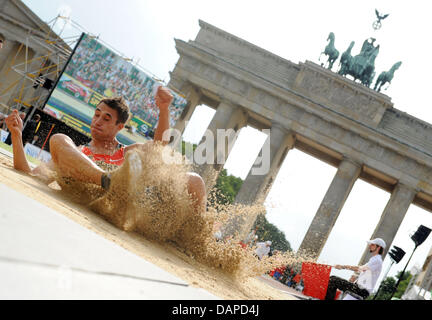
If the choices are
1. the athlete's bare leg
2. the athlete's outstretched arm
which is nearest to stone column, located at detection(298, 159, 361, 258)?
the athlete's outstretched arm

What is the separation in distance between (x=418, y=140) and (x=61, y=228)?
3345 centimetres

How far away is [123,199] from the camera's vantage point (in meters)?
3.63

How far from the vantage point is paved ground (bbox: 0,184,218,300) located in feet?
2.67

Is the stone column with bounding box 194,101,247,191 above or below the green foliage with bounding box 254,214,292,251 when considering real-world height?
above

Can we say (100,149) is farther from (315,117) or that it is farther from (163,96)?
(315,117)

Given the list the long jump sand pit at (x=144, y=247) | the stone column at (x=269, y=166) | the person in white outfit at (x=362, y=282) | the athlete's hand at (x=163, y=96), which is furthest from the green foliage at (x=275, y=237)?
the long jump sand pit at (x=144, y=247)

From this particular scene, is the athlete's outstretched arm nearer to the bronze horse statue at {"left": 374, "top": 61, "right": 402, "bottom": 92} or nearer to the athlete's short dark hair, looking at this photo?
the athlete's short dark hair

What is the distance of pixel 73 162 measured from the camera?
3846 millimetres

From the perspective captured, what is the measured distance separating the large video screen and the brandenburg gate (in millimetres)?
6716

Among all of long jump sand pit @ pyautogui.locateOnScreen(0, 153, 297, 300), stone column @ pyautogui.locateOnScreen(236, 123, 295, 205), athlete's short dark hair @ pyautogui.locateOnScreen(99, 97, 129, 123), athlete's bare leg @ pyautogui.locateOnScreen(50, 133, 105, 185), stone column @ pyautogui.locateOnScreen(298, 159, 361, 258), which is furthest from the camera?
stone column @ pyautogui.locateOnScreen(236, 123, 295, 205)

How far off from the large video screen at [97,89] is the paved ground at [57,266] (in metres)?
22.1
